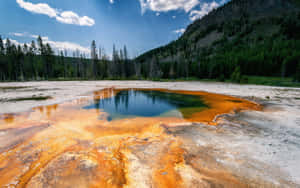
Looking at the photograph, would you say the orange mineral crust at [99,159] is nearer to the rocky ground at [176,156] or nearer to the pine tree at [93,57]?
the rocky ground at [176,156]

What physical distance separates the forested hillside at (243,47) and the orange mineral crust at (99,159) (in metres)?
43.3

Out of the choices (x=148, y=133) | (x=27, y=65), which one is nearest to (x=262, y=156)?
(x=148, y=133)

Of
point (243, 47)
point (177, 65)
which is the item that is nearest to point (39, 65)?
point (177, 65)

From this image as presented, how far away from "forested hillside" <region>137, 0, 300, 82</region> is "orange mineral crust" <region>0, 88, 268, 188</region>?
1706 inches

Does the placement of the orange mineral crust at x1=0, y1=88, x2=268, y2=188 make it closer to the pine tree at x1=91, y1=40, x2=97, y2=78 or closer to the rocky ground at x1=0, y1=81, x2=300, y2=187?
the rocky ground at x1=0, y1=81, x2=300, y2=187

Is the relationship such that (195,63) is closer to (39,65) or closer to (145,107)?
(145,107)

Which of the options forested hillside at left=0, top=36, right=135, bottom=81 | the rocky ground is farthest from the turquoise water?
forested hillside at left=0, top=36, right=135, bottom=81

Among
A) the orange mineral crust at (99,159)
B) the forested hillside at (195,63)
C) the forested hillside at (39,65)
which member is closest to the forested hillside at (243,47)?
the forested hillside at (195,63)

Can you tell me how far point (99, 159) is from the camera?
4.59 meters

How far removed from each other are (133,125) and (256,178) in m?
6.14

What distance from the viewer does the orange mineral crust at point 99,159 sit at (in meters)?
3.53

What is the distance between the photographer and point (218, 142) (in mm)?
5445

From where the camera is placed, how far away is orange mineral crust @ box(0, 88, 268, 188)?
3.53 meters

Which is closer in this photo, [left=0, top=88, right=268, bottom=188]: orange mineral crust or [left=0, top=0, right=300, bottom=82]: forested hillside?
[left=0, top=88, right=268, bottom=188]: orange mineral crust
